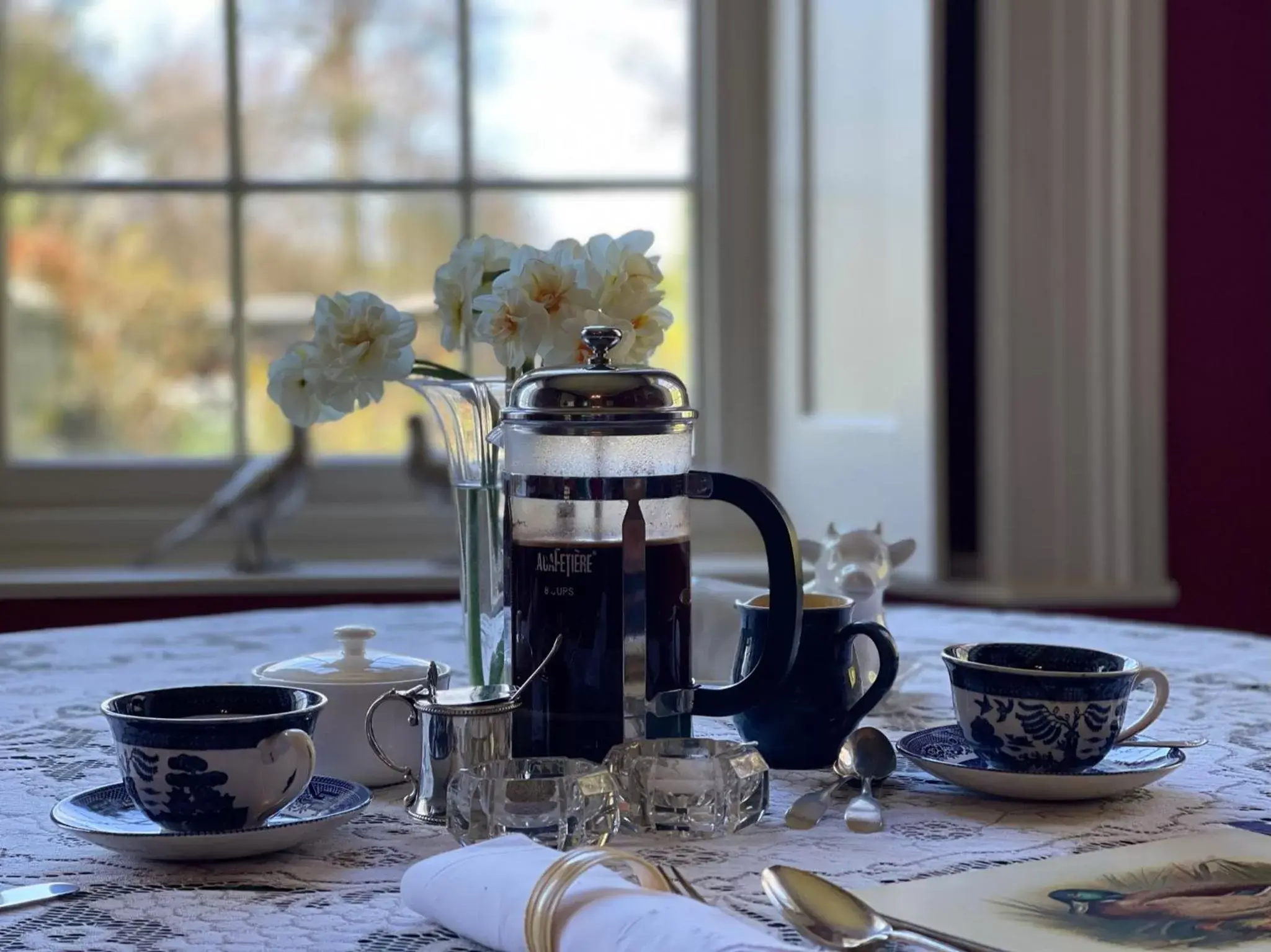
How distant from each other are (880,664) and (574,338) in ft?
0.86

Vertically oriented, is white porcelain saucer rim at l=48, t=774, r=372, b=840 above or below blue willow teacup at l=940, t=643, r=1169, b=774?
below

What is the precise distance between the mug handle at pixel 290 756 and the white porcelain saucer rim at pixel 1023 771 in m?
0.33

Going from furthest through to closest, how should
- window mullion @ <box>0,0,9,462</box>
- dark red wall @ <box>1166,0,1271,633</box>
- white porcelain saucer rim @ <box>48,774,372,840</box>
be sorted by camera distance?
window mullion @ <box>0,0,9,462</box> → dark red wall @ <box>1166,0,1271,633</box> → white porcelain saucer rim @ <box>48,774,372,840</box>

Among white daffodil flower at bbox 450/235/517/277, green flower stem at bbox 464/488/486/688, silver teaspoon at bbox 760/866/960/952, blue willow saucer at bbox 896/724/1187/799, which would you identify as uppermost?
white daffodil flower at bbox 450/235/517/277

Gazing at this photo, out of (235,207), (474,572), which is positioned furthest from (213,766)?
(235,207)

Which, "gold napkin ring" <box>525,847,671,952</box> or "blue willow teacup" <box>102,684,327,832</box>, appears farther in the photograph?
"blue willow teacup" <box>102,684,327,832</box>

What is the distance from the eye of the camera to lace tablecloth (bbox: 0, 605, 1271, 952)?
0.62m

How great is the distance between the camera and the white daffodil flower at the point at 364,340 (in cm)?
90

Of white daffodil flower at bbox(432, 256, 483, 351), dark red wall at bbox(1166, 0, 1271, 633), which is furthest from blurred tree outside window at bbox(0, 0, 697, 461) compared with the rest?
white daffodil flower at bbox(432, 256, 483, 351)

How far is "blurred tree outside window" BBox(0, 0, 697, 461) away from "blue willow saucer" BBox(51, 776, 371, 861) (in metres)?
1.58

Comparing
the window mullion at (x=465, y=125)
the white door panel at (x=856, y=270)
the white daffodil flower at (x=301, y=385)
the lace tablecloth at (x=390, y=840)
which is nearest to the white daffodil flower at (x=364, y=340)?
the white daffodil flower at (x=301, y=385)

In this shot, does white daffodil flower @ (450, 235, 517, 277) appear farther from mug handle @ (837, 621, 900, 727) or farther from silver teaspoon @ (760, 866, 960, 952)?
silver teaspoon @ (760, 866, 960, 952)

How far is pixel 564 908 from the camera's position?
570 mm

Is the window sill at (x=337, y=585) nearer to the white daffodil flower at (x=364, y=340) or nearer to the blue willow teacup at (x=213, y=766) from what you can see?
the white daffodil flower at (x=364, y=340)
